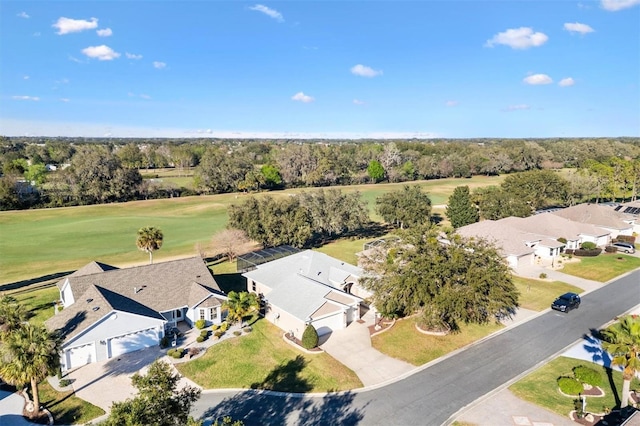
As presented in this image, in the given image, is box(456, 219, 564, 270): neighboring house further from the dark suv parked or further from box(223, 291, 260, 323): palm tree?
box(223, 291, 260, 323): palm tree

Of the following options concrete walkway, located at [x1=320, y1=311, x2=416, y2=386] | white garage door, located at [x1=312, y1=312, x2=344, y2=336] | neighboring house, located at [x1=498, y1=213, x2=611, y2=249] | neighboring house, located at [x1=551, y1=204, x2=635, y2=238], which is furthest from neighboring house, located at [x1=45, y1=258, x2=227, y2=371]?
neighboring house, located at [x1=551, y1=204, x2=635, y2=238]

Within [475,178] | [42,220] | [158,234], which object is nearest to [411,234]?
[158,234]

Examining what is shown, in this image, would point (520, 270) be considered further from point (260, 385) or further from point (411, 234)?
point (260, 385)

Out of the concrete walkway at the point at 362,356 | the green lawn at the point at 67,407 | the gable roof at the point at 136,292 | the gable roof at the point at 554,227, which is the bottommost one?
the green lawn at the point at 67,407

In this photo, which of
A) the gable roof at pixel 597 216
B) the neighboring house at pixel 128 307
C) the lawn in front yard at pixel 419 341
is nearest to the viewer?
the neighboring house at pixel 128 307

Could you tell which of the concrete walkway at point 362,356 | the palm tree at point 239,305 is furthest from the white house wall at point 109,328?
the concrete walkway at point 362,356

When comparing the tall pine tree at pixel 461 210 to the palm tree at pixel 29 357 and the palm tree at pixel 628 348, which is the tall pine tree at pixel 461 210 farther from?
the palm tree at pixel 29 357
